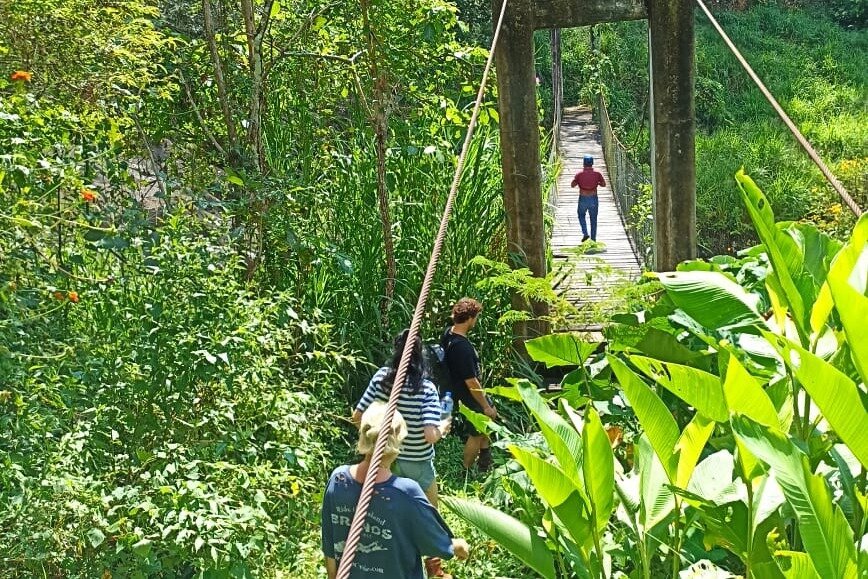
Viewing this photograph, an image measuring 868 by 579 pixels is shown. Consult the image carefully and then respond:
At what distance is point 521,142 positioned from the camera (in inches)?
224

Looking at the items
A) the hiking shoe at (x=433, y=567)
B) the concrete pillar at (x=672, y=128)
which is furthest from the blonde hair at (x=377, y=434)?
the concrete pillar at (x=672, y=128)

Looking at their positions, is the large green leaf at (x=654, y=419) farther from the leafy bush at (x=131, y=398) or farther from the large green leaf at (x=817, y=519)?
the leafy bush at (x=131, y=398)

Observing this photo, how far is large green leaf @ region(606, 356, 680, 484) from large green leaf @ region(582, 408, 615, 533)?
115 mm

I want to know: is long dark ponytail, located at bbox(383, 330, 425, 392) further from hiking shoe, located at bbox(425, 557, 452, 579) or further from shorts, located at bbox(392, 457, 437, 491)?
hiking shoe, located at bbox(425, 557, 452, 579)

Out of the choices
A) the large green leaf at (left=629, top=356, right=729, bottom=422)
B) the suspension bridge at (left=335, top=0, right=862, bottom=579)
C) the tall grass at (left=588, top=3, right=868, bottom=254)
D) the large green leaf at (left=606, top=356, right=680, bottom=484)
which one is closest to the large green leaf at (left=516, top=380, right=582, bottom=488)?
the large green leaf at (left=606, top=356, right=680, bottom=484)

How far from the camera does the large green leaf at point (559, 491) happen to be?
2.46 meters

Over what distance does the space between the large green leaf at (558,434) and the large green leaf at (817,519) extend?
68 cm

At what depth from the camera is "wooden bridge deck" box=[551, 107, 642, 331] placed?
5.81 meters

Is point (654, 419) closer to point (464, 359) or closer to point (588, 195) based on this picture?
point (464, 359)

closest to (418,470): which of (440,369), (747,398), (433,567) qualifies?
(433,567)

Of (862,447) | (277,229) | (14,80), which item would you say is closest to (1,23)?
(14,80)

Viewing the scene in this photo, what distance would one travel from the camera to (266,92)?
562 centimetres

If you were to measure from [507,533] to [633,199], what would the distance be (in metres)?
8.14

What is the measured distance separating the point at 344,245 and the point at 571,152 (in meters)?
11.3
